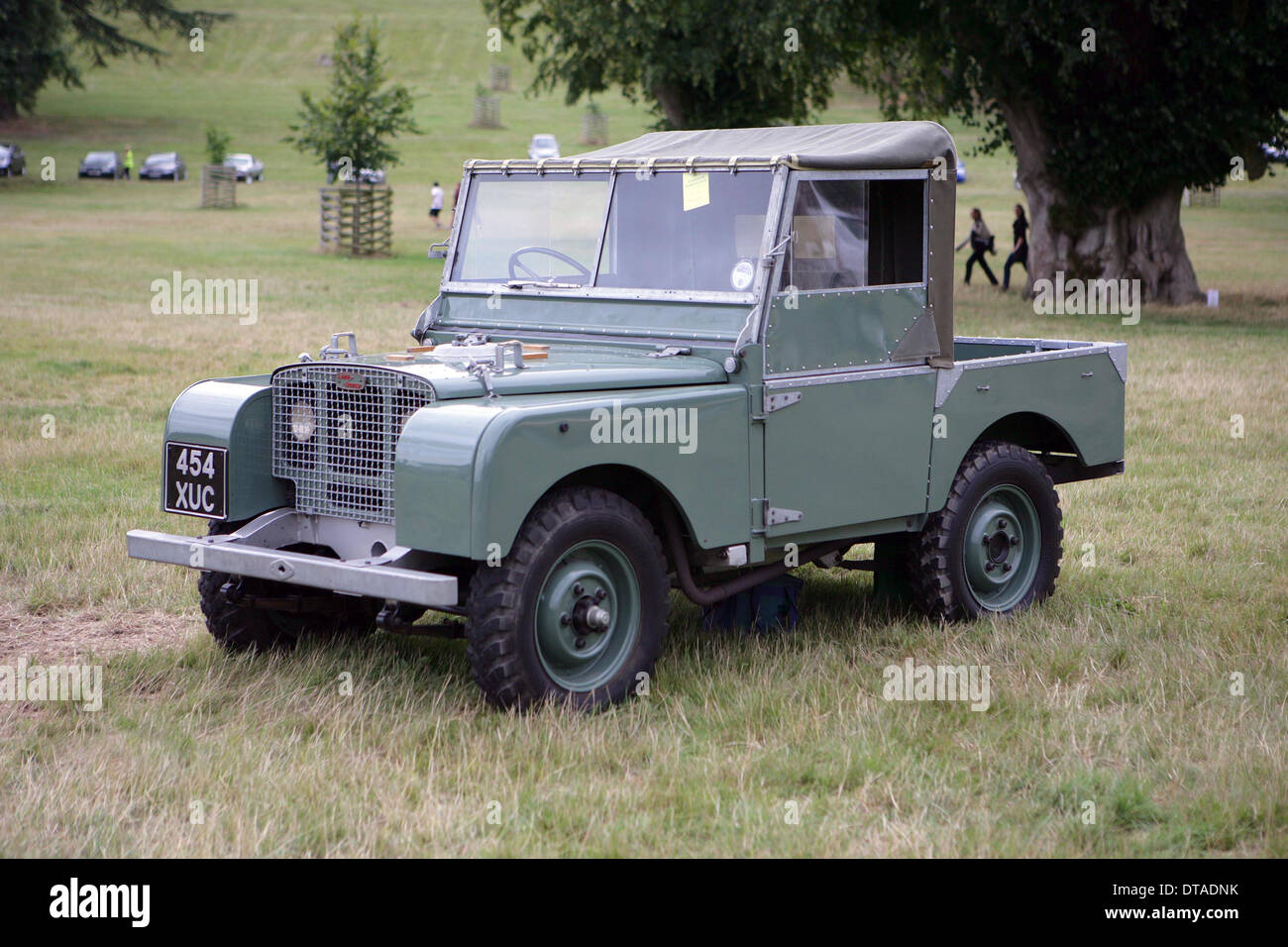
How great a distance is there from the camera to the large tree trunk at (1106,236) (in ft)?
78.4

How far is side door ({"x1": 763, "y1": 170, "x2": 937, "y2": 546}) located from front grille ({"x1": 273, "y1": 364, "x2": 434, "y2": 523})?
1.52 m

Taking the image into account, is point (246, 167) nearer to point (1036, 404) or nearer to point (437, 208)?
point (437, 208)

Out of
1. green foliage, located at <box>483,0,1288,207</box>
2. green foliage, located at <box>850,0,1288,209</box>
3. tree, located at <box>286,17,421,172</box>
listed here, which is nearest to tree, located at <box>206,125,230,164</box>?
tree, located at <box>286,17,421,172</box>

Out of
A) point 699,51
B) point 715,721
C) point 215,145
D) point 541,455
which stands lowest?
point 715,721

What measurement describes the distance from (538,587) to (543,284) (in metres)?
2.00

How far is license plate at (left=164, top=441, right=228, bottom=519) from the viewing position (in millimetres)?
6047

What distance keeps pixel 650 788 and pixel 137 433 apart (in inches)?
319

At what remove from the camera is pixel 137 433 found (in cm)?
1180

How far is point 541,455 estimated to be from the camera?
533 cm

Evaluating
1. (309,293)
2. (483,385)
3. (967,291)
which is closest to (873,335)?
(483,385)

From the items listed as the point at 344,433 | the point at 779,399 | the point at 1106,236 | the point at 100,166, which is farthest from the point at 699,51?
the point at 100,166

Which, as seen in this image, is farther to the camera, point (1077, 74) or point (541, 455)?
point (1077, 74)

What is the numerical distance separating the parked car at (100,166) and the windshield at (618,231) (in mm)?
54573

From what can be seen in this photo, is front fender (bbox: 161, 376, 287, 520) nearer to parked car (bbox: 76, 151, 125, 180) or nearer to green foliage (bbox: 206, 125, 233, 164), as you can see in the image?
green foliage (bbox: 206, 125, 233, 164)
